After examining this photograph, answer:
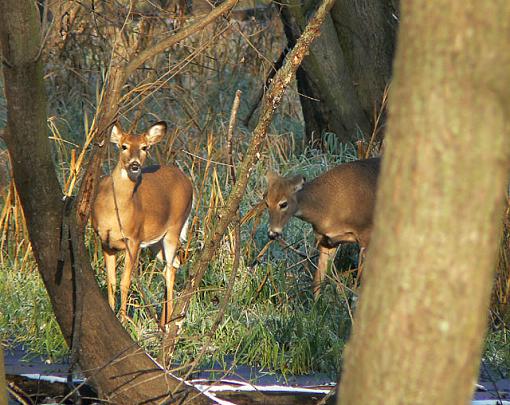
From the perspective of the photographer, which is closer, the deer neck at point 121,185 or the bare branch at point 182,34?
the bare branch at point 182,34

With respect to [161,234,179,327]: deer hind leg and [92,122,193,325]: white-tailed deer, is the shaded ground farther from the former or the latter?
[161,234,179,327]: deer hind leg

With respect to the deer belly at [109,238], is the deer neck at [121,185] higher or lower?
higher

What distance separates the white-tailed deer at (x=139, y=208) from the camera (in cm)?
758

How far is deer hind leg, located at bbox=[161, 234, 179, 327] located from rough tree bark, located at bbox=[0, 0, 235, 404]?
7.11 ft

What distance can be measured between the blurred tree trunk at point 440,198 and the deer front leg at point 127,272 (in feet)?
16.1

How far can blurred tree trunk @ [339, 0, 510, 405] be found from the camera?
1930 mm

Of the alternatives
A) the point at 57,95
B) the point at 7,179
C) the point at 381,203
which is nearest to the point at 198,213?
the point at 7,179

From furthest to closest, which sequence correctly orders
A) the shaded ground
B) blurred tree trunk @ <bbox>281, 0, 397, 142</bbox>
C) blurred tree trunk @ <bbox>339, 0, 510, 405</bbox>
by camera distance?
blurred tree trunk @ <bbox>281, 0, 397, 142</bbox> → the shaded ground → blurred tree trunk @ <bbox>339, 0, 510, 405</bbox>

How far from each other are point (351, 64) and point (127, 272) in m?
4.31

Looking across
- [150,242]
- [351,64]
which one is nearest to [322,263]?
[150,242]

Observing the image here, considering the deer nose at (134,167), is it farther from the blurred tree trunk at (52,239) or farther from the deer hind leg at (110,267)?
the blurred tree trunk at (52,239)

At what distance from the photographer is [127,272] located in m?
7.36

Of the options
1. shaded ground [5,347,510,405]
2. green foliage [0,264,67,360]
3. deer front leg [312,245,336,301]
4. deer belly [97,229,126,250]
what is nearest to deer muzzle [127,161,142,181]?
deer belly [97,229,126,250]

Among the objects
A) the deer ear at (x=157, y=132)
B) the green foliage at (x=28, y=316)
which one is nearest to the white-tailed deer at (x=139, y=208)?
the deer ear at (x=157, y=132)
